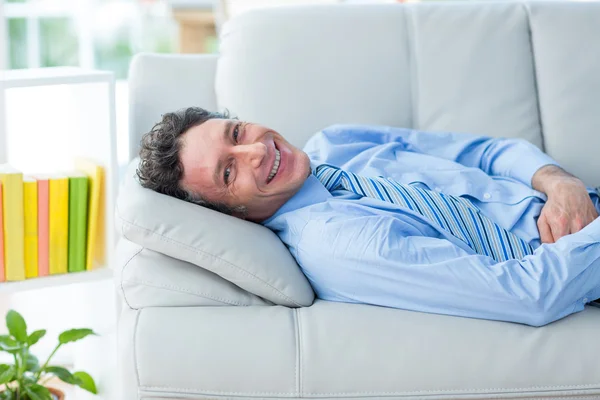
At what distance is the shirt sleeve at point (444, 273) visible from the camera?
4.84ft

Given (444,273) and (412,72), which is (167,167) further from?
(412,72)

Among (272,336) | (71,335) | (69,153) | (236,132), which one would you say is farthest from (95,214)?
(272,336)

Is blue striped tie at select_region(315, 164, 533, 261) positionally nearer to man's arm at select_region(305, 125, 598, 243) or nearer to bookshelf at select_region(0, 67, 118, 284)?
man's arm at select_region(305, 125, 598, 243)

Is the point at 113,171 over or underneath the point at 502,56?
underneath

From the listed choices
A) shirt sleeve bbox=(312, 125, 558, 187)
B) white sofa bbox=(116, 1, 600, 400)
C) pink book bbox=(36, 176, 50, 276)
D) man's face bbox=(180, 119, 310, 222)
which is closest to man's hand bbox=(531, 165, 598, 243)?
shirt sleeve bbox=(312, 125, 558, 187)

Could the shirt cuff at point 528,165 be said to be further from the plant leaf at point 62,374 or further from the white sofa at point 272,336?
the plant leaf at point 62,374

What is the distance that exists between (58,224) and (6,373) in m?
0.57

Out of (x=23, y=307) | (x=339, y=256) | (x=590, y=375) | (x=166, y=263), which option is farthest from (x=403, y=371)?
(x=23, y=307)

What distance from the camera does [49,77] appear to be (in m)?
2.15

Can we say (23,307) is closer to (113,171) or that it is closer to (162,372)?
(113,171)

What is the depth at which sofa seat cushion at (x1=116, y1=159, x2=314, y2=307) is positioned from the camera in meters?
1.50

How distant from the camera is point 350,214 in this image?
1.66 m

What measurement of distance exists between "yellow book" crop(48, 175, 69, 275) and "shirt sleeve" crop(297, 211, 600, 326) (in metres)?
0.91

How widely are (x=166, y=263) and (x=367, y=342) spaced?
1.44ft
